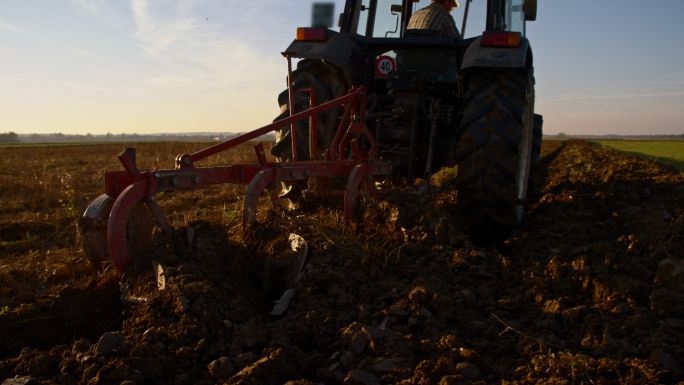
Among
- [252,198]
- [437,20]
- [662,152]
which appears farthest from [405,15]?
[662,152]

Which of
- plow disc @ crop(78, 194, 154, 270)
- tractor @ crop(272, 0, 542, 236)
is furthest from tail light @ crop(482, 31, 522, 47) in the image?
plow disc @ crop(78, 194, 154, 270)

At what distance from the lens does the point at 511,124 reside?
417cm

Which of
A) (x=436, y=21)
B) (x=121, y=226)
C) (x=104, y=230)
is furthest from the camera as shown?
(x=436, y=21)

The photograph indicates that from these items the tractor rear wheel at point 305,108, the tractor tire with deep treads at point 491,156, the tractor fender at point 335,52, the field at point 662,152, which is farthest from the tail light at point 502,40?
the field at point 662,152

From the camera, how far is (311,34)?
496 cm

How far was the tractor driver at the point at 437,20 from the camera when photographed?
5320 mm

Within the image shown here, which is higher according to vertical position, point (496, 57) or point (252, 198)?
point (496, 57)

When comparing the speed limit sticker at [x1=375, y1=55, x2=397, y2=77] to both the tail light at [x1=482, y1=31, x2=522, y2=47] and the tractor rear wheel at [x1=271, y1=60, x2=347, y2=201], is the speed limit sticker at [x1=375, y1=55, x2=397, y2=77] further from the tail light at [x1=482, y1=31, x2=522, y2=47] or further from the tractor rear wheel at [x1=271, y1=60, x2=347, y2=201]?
the tail light at [x1=482, y1=31, x2=522, y2=47]

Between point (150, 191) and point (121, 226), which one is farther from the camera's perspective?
point (150, 191)

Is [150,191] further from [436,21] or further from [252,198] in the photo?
[436,21]

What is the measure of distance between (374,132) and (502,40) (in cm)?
126

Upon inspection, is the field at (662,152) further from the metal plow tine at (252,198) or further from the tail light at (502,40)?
the metal plow tine at (252,198)

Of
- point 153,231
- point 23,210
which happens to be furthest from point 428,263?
point 23,210

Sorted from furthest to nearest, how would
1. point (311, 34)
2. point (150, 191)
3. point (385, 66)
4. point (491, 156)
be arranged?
point (385, 66) < point (311, 34) < point (491, 156) < point (150, 191)
